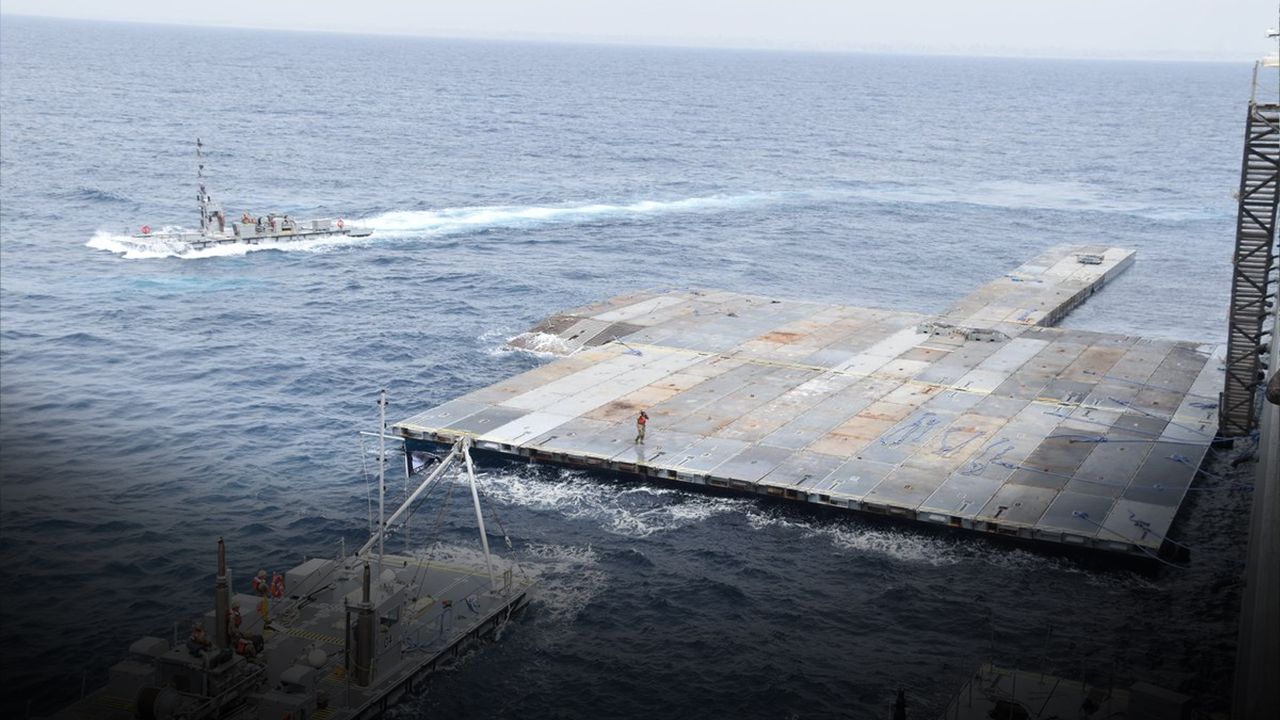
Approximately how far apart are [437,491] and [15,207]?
362 ft

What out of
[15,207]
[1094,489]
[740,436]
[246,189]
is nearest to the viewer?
[1094,489]

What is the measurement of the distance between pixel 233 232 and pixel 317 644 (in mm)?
106580

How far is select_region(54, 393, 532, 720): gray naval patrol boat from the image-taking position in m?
53.9

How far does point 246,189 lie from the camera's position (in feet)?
649

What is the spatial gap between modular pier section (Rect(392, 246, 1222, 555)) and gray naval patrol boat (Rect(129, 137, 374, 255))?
52.1 meters

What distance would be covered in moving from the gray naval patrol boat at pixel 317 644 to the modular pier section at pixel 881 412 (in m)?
18.9

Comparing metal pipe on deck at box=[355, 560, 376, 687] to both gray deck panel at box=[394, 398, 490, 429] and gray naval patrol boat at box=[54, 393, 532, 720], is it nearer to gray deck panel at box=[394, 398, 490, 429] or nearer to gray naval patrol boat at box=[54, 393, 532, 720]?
gray naval patrol boat at box=[54, 393, 532, 720]

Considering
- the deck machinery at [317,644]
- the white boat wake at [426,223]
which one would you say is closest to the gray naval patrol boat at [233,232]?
the white boat wake at [426,223]

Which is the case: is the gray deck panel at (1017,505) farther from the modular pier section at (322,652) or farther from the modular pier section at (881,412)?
the modular pier section at (322,652)

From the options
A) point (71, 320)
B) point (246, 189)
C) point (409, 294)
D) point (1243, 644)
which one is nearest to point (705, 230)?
point (409, 294)

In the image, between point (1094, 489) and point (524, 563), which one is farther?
point (1094, 489)

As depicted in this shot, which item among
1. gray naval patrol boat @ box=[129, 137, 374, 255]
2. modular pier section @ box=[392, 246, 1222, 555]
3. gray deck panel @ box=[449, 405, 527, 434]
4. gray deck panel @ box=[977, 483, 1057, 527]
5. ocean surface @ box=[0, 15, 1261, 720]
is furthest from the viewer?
gray naval patrol boat @ box=[129, 137, 374, 255]

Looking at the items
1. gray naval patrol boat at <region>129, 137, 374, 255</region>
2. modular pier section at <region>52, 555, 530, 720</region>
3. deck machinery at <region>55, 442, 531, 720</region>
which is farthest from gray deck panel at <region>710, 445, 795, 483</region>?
gray naval patrol boat at <region>129, 137, 374, 255</region>

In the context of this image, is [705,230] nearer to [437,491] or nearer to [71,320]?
[71,320]
